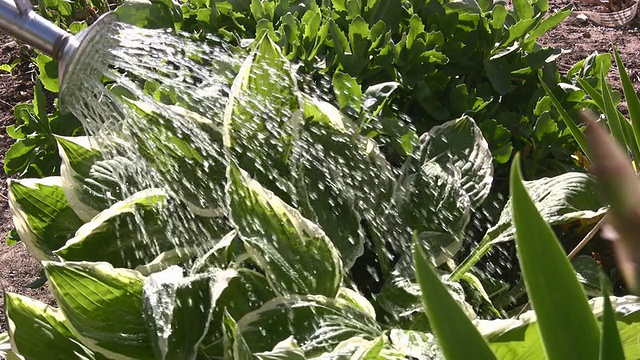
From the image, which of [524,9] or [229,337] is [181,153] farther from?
[524,9]

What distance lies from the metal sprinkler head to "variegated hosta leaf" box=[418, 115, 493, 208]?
71 centimetres

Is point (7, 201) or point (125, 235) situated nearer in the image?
point (125, 235)

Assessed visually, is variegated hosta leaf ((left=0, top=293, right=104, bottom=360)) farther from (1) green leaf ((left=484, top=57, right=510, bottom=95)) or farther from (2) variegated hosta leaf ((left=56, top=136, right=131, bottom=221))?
(1) green leaf ((left=484, top=57, right=510, bottom=95))

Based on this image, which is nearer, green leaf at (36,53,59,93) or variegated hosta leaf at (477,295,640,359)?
variegated hosta leaf at (477,295,640,359)

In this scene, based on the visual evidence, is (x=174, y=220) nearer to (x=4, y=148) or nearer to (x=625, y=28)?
(x=4, y=148)

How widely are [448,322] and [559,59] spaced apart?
2512 mm

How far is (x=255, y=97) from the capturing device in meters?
1.51

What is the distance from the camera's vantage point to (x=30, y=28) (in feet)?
3.94

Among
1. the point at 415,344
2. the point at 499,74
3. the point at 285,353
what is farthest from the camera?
the point at 499,74

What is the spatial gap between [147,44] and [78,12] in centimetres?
104

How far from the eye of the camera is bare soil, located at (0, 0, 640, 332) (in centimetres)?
253

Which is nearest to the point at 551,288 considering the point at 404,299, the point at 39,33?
the point at 404,299

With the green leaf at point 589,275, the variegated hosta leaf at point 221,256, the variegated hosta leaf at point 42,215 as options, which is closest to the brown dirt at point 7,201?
the variegated hosta leaf at point 42,215

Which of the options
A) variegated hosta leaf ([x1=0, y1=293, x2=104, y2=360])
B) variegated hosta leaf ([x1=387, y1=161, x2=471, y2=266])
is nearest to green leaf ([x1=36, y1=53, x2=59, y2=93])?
variegated hosta leaf ([x1=0, y1=293, x2=104, y2=360])
